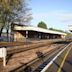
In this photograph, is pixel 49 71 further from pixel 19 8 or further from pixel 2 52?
pixel 19 8

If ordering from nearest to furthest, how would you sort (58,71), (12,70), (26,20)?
(58,71) < (12,70) < (26,20)

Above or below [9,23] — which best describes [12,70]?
below

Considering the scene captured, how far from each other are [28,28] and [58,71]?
2963 inches

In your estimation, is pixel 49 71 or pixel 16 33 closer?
pixel 49 71

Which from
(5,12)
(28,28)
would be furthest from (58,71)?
(28,28)

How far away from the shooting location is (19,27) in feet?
293

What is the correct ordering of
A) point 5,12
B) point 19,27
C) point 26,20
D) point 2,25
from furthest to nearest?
point 19,27
point 26,20
point 2,25
point 5,12

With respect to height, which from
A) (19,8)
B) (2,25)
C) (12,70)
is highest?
(19,8)

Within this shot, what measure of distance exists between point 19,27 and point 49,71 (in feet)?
246

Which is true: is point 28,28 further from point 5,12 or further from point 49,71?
point 49,71

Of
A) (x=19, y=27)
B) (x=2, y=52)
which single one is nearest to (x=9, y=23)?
(x=19, y=27)

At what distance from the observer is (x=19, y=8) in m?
70.8

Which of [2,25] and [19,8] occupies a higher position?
[19,8]

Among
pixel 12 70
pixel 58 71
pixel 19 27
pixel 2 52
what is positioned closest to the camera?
pixel 58 71
